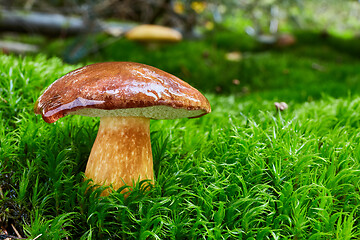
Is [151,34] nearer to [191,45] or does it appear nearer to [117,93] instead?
[191,45]

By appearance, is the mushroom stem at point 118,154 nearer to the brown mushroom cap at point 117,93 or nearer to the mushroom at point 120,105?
the mushroom at point 120,105

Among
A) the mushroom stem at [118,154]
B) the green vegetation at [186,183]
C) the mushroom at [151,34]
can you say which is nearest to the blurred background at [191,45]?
the mushroom at [151,34]

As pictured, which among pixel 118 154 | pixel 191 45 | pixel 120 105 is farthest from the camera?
pixel 191 45

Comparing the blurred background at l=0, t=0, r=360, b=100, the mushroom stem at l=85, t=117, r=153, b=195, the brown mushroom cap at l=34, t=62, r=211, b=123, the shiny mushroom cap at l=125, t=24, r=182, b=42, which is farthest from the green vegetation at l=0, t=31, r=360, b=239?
the shiny mushroom cap at l=125, t=24, r=182, b=42

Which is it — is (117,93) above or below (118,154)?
above

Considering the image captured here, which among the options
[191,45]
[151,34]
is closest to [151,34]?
[151,34]

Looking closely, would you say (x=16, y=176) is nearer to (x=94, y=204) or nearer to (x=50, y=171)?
(x=50, y=171)
